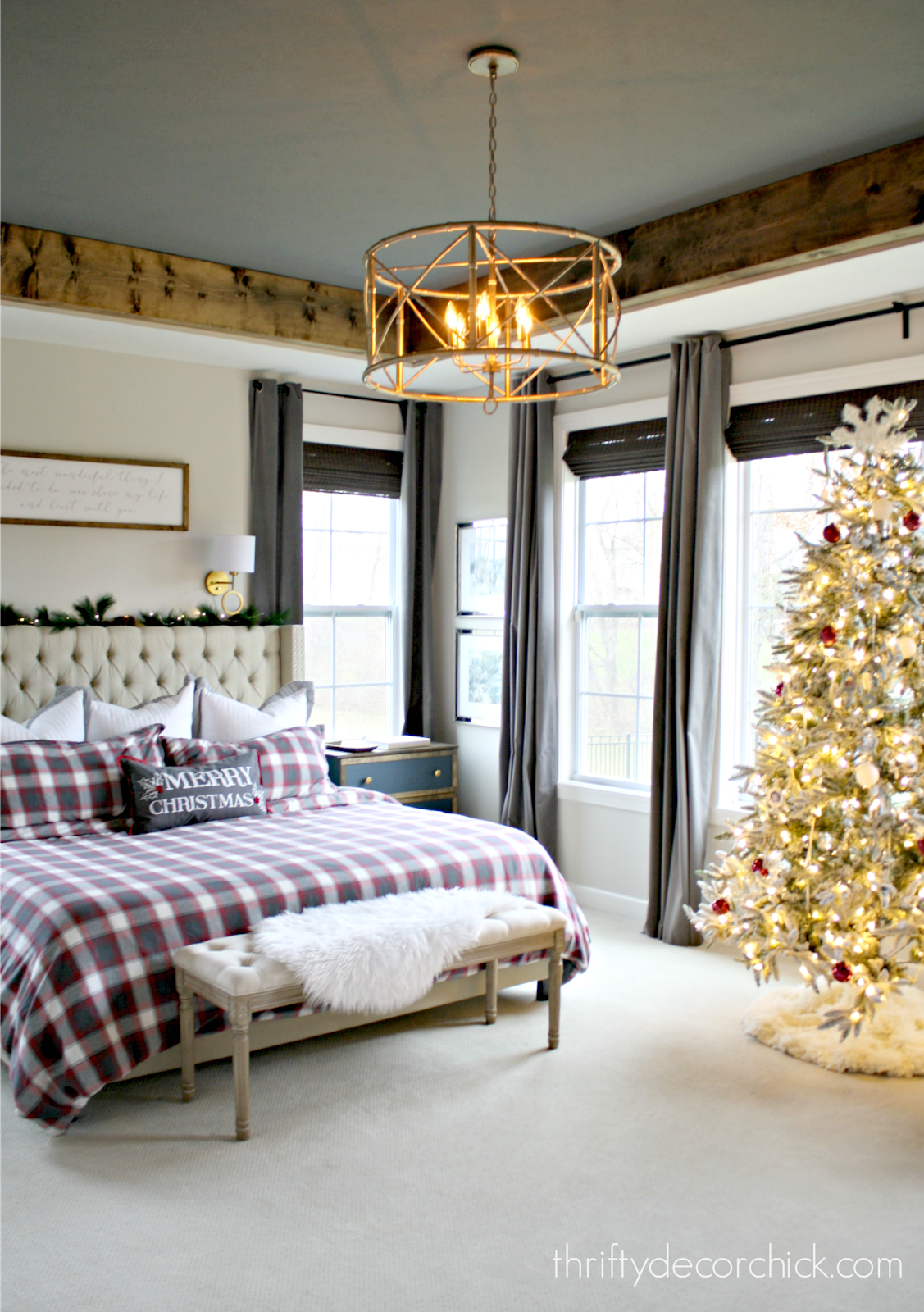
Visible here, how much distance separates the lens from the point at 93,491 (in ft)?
17.3

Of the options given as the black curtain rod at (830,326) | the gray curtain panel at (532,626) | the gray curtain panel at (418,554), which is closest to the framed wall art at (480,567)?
the gray curtain panel at (418,554)

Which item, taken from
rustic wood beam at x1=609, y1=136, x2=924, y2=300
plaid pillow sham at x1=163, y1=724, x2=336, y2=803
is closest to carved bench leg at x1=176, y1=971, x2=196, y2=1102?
plaid pillow sham at x1=163, y1=724, x2=336, y2=803

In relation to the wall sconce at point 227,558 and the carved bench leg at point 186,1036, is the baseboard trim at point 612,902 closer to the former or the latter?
the wall sconce at point 227,558

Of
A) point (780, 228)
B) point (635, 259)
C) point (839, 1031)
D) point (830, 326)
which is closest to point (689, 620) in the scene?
point (830, 326)

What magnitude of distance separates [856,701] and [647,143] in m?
1.91

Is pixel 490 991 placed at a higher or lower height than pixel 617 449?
lower

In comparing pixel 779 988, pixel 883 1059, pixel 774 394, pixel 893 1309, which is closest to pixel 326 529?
pixel 774 394

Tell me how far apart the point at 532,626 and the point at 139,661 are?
1.96 metres

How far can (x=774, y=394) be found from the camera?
16.0 ft

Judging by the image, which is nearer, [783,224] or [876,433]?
[876,433]

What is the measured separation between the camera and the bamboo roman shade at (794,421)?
4488 mm

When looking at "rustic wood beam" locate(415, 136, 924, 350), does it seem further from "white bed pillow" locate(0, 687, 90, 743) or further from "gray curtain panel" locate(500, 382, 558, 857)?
"white bed pillow" locate(0, 687, 90, 743)

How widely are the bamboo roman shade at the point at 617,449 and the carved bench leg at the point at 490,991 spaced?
265 cm

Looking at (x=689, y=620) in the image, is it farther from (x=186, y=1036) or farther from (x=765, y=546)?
(x=186, y=1036)
